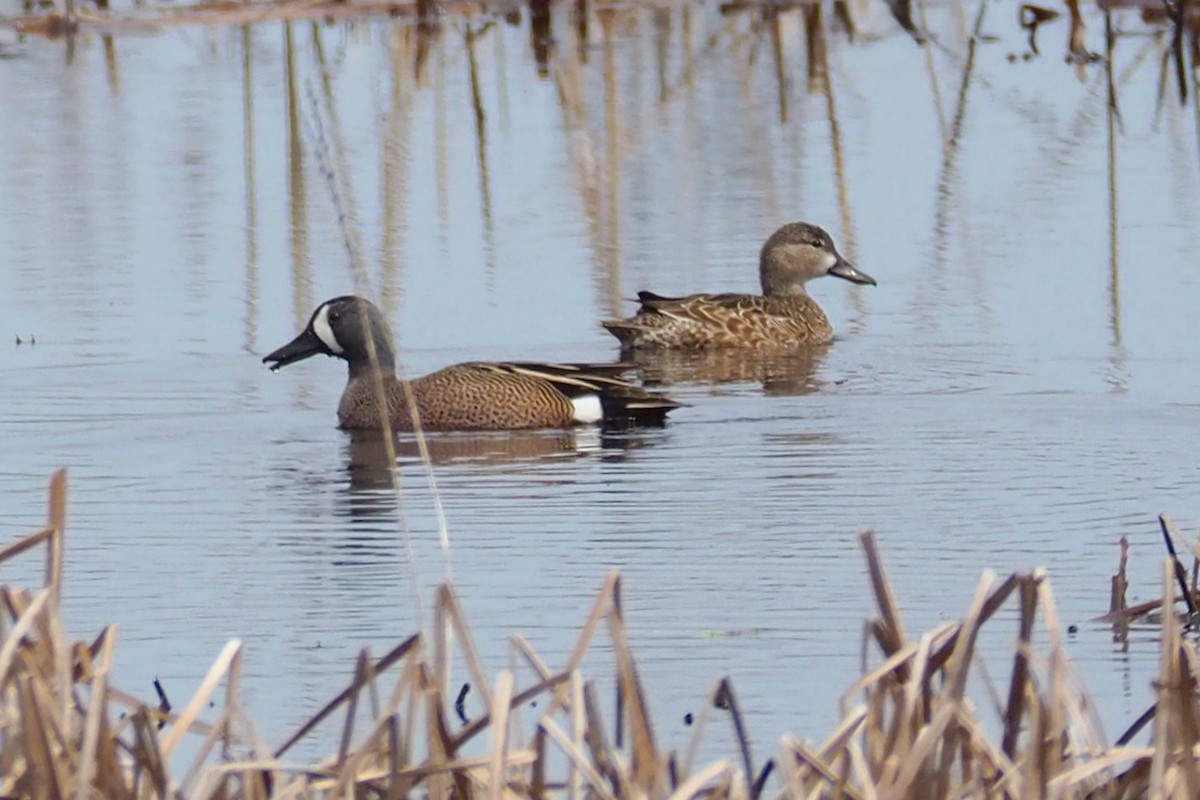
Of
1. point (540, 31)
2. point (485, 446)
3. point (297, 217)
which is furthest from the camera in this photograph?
point (540, 31)

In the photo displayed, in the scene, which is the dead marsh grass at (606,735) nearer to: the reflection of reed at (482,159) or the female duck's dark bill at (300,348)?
the female duck's dark bill at (300,348)

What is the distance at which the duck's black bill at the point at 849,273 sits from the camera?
11.6m

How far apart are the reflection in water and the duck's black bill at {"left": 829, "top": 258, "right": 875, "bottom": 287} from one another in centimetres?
44

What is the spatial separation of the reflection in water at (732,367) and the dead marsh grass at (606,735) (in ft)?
20.7

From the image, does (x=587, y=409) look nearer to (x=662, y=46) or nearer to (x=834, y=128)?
(x=834, y=128)

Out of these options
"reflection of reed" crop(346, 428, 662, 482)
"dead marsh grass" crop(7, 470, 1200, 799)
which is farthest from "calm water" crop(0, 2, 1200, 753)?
"dead marsh grass" crop(7, 470, 1200, 799)

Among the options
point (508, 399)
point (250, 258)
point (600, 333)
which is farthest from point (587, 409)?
point (250, 258)

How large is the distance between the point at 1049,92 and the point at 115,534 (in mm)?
9006

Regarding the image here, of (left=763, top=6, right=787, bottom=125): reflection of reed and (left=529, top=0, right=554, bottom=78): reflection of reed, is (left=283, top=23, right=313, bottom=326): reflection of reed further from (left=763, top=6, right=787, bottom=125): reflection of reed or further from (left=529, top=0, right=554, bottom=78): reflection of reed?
(left=529, top=0, right=554, bottom=78): reflection of reed

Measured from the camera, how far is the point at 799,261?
11859 mm

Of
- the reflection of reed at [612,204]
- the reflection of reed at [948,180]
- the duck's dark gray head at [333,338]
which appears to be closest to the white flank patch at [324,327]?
the duck's dark gray head at [333,338]

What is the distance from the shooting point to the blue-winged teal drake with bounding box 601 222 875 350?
11.2 meters

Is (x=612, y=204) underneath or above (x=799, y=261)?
above

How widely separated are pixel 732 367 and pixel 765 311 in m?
0.50
